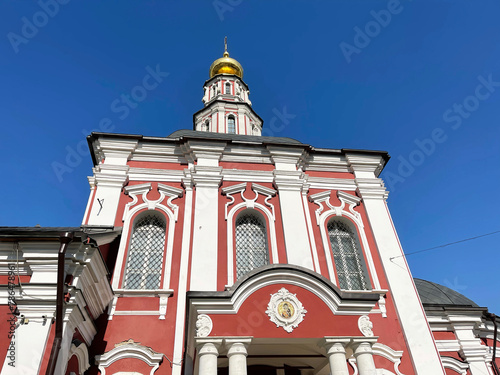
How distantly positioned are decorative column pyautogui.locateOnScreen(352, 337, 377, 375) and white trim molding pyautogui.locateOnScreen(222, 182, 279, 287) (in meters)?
3.60

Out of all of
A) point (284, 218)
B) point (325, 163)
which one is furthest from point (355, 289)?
point (325, 163)

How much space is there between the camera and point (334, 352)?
7.52 m

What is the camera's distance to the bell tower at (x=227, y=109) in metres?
22.4

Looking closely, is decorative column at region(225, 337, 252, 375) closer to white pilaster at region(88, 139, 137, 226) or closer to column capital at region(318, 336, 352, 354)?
column capital at region(318, 336, 352, 354)

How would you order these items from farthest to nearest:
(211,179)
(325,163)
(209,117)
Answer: (209,117), (325,163), (211,179)

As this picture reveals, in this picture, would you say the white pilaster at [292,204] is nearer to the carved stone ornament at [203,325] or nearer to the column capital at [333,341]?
the column capital at [333,341]

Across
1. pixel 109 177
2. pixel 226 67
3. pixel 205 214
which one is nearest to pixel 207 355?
pixel 205 214

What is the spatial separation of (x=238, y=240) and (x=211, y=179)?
2.14 meters

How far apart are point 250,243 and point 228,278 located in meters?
1.57

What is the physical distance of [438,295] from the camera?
12938mm

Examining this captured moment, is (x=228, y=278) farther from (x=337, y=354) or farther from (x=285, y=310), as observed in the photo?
(x=337, y=354)

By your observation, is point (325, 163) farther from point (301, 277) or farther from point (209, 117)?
point (209, 117)

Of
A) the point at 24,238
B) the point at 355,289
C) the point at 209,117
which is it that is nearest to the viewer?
the point at 24,238

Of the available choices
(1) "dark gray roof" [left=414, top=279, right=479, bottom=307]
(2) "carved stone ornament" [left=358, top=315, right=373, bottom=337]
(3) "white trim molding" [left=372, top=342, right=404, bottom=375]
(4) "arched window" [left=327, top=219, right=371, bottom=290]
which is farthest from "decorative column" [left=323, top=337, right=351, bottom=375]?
(1) "dark gray roof" [left=414, top=279, right=479, bottom=307]
